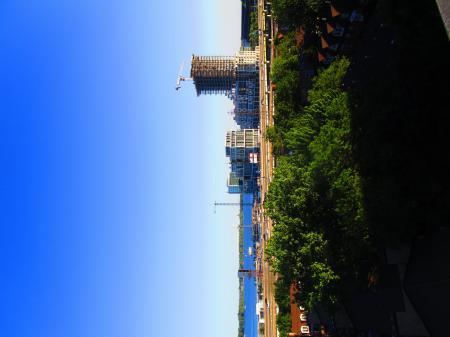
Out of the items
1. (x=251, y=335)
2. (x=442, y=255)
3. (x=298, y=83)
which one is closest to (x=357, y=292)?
(x=442, y=255)

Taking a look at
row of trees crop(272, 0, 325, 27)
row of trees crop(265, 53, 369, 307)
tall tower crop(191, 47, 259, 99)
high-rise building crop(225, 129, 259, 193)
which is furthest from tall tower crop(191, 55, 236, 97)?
row of trees crop(265, 53, 369, 307)

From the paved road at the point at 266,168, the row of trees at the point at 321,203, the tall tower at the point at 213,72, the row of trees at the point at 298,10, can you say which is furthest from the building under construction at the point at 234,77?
the row of trees at the point at 321,203

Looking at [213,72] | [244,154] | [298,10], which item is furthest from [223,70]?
[298,10]

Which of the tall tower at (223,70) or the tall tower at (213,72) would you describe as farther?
the tall tower at (213,72)

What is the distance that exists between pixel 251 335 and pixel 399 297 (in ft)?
305

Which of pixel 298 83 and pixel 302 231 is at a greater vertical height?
pixel 298 83

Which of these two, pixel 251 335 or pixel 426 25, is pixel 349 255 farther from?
pixel 251 335

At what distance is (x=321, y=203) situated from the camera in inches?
1656

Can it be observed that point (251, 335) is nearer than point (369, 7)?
No

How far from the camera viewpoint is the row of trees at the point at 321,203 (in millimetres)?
37844

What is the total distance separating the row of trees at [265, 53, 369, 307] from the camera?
37.8 metres

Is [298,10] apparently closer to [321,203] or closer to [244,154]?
[321,203]

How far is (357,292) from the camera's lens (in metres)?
40.9

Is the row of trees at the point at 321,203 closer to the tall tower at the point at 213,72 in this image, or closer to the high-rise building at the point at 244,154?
the high-rise building at the point at 244,154
